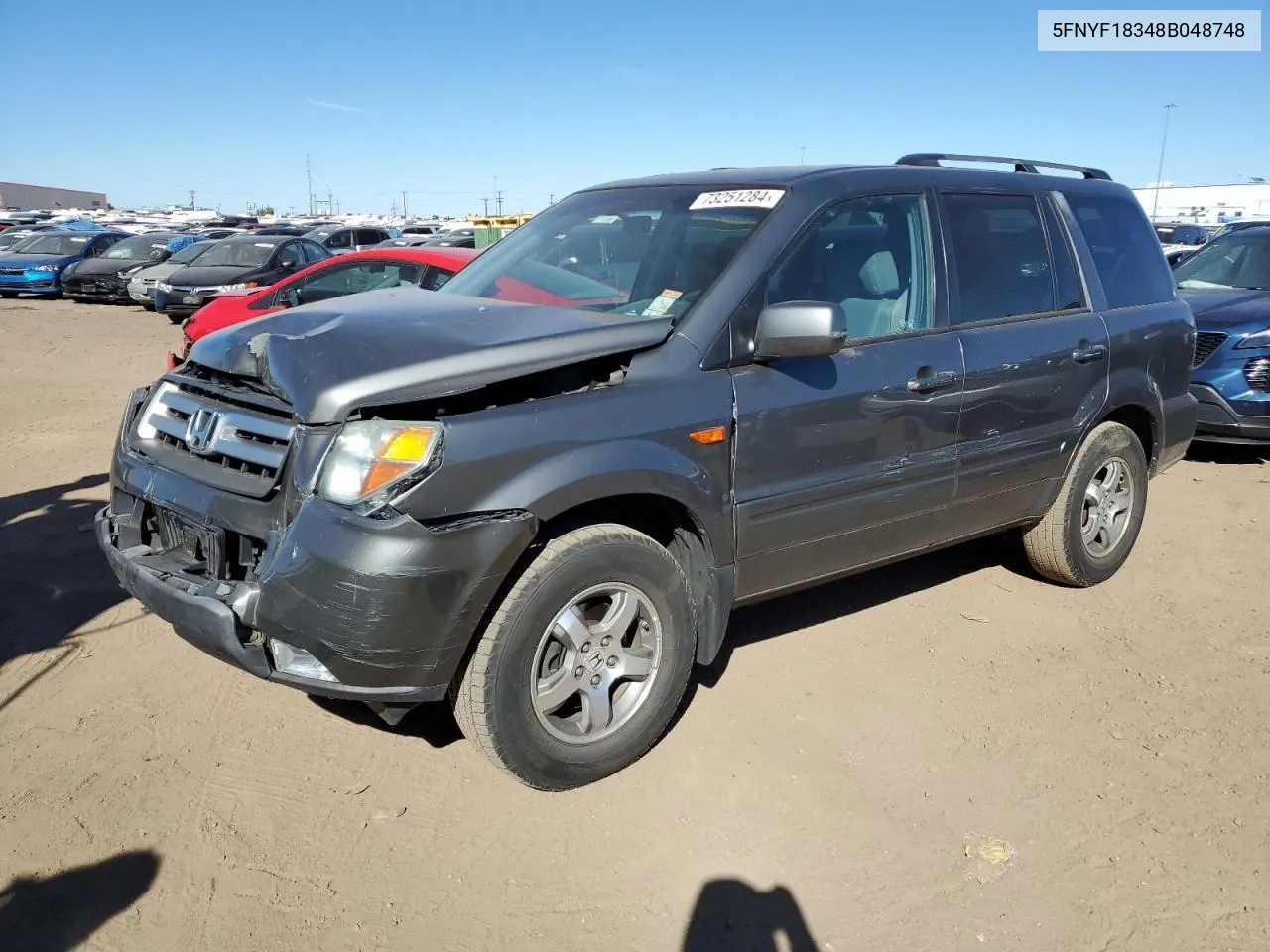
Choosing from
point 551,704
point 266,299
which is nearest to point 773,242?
point 551,704

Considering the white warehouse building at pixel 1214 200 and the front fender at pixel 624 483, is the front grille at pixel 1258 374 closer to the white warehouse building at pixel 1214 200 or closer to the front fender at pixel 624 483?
the front fender at pixel 624 483

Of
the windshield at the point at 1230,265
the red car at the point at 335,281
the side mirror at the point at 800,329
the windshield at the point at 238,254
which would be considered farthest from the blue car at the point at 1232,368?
the windshield at the point at 238,254

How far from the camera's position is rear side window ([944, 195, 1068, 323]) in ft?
13.5

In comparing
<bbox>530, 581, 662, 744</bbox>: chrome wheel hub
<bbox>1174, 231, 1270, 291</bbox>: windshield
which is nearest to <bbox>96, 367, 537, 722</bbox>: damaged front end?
<bbox>530, 581, 662, 744</bbox>: chrome wheel hub

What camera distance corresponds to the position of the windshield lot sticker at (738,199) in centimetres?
364

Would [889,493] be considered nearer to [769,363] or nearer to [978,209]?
[769,363]

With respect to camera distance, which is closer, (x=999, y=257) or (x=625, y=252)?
(x=625, y=252)

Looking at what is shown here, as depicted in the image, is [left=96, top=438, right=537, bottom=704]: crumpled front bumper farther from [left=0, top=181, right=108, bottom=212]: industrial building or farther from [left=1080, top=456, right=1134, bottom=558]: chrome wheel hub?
[left=0, top=181, right=108, bottom=212]: industrial building

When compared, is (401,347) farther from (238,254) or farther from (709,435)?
(238,254)

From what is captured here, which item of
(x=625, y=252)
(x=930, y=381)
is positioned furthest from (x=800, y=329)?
(x=625, y=252)

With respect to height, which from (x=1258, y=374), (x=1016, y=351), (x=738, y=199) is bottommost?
(x=1258, y=374)

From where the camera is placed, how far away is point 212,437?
10.2 ft

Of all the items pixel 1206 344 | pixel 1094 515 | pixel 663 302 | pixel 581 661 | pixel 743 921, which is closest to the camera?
pixel 743 921

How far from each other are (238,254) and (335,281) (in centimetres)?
738
